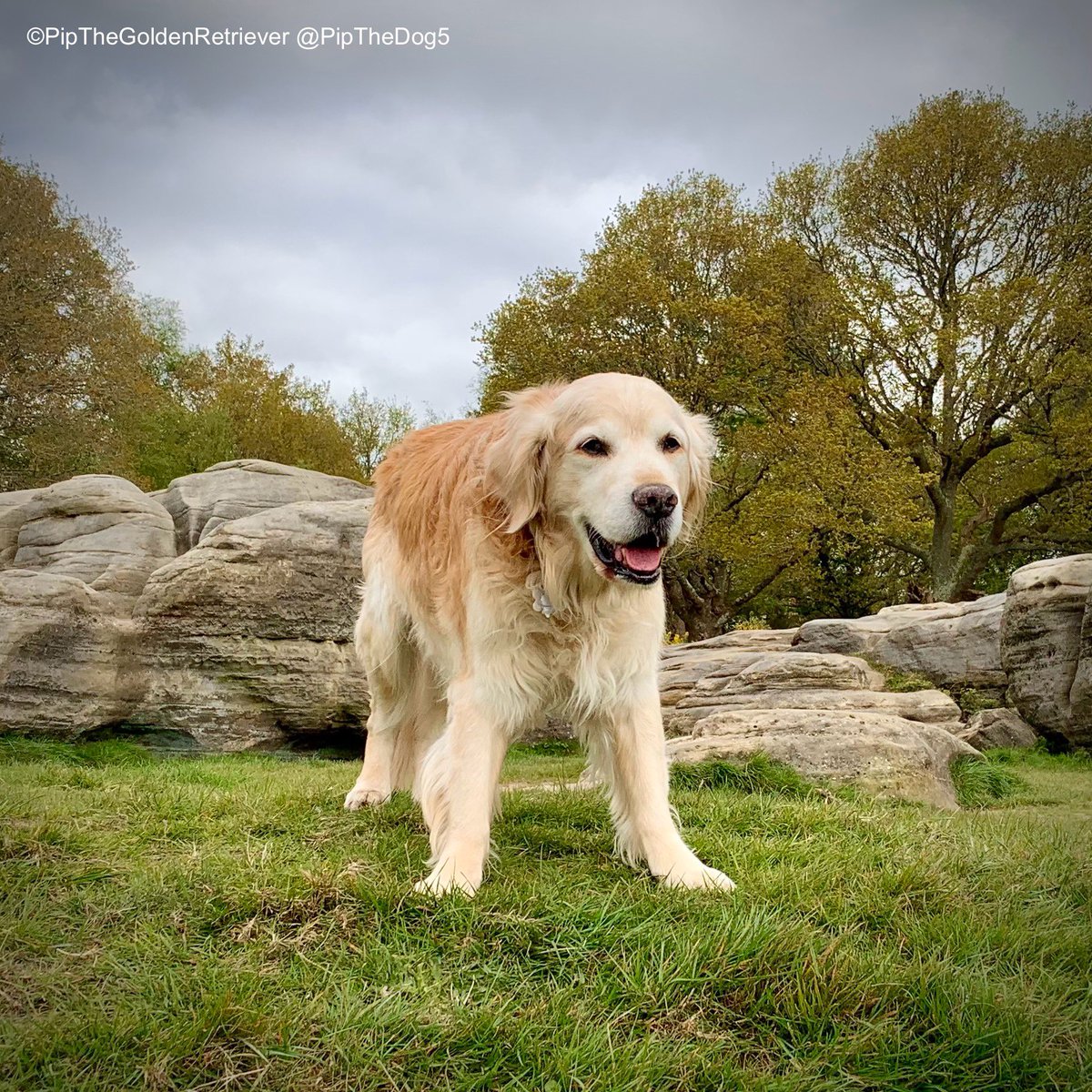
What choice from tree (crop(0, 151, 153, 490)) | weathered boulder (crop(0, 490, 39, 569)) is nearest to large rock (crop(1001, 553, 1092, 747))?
weathered boulder (crop(0, 490, 39, 569))

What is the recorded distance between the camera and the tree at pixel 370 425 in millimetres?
38188

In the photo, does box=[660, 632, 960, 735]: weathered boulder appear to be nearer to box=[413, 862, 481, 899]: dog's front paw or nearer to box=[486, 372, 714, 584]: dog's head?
box=[486, 372, 714, 584]: dog's head

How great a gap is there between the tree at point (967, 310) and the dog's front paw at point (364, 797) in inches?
785

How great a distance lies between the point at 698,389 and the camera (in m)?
23.9

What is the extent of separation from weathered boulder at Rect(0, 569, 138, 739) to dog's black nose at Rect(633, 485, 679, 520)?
826cm

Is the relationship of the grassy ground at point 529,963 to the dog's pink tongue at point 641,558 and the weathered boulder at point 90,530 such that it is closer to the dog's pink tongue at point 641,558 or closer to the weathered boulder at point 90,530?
the dog's pink tongue at point 641,558

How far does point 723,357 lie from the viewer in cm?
2394

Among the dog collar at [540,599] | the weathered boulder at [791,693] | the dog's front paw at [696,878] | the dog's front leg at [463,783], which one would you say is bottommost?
the weathered boulder at [791,693]

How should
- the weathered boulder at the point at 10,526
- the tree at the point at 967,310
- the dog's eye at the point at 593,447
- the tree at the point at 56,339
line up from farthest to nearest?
1. the tree at the point at 967,310
2. the tree at the point at 56,339
3. the weathered boulder at the point at 10,526
4. the dog's eye at the point at 593,447

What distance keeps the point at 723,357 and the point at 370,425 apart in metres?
19.3

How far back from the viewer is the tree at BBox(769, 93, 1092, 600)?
875 inches

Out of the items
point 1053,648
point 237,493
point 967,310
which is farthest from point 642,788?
point 967,310

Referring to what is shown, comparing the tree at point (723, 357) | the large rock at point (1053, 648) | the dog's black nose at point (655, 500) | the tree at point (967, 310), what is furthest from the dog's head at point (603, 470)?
the tree at point (967, 310)

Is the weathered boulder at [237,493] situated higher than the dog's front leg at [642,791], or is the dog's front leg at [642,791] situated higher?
the weathered boulder at [237,493]
